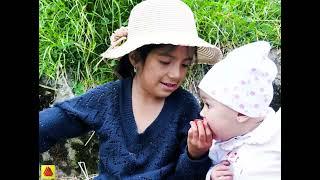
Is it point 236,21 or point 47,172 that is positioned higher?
point 236,21

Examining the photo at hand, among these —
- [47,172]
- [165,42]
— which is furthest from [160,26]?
[47,172]

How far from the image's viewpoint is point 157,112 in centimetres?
150

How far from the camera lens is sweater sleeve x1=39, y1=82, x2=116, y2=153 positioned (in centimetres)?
149

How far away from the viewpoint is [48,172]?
1865 mm

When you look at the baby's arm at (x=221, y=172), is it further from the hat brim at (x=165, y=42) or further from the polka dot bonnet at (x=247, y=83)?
the hat brim at (x=165, y=42)

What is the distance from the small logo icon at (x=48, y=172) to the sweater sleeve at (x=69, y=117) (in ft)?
1.18

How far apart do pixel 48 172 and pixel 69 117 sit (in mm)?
433

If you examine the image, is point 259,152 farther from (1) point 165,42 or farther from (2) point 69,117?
(2) point 69,117

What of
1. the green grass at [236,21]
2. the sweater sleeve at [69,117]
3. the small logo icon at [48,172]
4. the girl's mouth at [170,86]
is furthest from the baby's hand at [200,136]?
the green grass at [236,21]

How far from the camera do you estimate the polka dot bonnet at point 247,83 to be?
1.30m

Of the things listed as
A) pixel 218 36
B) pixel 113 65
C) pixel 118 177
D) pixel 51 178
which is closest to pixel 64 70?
pixel 113 65
